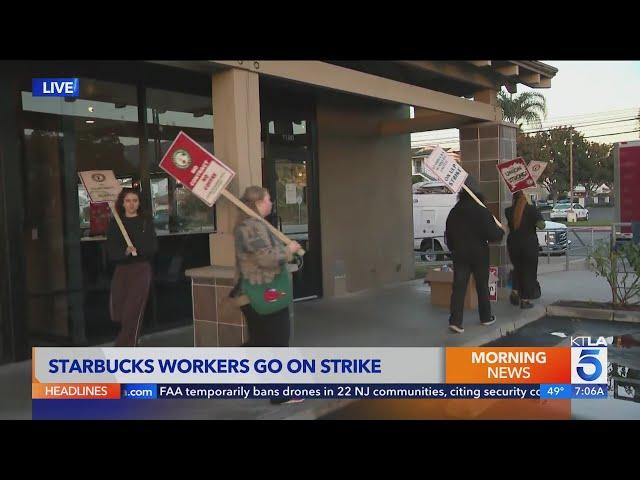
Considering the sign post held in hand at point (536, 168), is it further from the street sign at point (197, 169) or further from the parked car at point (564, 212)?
the parked car at point (564, 212)

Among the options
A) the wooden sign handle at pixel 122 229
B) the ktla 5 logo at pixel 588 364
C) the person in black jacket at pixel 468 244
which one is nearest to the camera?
the ktla 5 logo at pixel 588 364

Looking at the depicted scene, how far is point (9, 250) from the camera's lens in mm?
5434

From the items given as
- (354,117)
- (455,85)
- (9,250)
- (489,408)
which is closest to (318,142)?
(354,117)

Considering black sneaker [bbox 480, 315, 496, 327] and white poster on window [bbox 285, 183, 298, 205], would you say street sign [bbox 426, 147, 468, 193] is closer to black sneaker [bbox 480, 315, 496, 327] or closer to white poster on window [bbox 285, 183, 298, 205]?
black sneaker [bbox 480, 315, 496, 327]

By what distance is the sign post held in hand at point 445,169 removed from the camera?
18.8ft

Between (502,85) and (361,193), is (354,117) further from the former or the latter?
(502,85)

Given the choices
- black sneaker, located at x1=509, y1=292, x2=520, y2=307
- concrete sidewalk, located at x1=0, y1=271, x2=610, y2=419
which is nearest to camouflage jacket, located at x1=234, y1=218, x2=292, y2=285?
concrete sidewalk, located at x1=0, y1=271, x2=610, y2=419

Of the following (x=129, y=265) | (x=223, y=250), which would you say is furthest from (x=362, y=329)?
(x=129, y=265)

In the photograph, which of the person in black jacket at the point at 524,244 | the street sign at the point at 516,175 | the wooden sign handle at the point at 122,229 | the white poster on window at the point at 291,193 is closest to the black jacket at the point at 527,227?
the person in black jacket at the point at 524,244

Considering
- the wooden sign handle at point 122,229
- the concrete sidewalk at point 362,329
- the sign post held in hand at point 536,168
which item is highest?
the sign post held in hand at point 536,168

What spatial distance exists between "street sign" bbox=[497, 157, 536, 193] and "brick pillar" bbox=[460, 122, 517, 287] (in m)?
0.53

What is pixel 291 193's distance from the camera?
8641mm

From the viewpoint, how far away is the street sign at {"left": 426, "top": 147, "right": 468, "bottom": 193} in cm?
572

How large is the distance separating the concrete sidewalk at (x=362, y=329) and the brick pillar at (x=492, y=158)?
0.90 m
